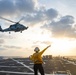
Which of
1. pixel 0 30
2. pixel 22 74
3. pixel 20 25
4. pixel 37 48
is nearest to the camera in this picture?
pixel 37 48

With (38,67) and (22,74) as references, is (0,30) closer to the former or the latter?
(22,74)

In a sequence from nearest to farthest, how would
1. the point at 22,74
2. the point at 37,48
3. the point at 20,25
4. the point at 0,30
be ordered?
the point at 37,48 < the point at 22,74 < the point at 20,25 < the point at 0,30

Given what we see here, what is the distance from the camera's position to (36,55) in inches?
555

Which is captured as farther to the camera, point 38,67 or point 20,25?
point 20,25

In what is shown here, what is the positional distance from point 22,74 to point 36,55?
760 cm

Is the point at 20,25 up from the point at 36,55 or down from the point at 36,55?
up

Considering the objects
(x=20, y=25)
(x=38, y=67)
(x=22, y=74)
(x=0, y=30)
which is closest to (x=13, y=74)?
(x=22, y=74)

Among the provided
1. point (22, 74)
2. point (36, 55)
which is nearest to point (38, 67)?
point (36, 55)

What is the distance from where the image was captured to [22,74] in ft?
69.6

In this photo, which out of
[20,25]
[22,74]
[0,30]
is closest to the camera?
[22,74]

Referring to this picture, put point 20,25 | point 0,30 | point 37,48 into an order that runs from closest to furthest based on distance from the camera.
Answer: point 37,48
point 20,25
point 0,30

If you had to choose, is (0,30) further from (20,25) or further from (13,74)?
(13,74)

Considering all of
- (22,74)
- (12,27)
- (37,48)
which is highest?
(12,27)

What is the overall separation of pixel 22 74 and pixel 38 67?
24.0 ft
